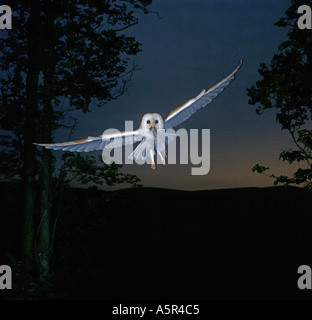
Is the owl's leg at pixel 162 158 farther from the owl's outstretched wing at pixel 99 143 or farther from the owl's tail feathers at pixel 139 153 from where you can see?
the owl's outstretched wing at pixel 99 143

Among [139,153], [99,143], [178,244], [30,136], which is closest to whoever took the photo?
[139,153]

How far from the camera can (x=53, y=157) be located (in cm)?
1000

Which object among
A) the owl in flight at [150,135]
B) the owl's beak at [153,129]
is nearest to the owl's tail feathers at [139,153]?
the owl in flight at [150,135]

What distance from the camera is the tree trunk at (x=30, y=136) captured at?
8156 millimetres

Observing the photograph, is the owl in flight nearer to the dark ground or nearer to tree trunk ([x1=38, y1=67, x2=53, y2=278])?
tree trunk ([x1=38, y1=67, x2=53, y2=278])

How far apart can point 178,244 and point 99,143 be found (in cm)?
2562

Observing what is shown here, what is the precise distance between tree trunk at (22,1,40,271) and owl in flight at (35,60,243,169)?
11.4ft

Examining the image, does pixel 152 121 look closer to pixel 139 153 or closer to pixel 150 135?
pixel 150 135

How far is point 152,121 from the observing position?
14.9 feet

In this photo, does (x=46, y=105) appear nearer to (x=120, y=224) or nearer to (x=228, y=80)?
(x=228, y=80)

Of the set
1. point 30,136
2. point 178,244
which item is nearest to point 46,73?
point 30,136

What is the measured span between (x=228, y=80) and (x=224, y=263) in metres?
20.9

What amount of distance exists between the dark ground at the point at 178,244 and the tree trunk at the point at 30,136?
3.67ft
